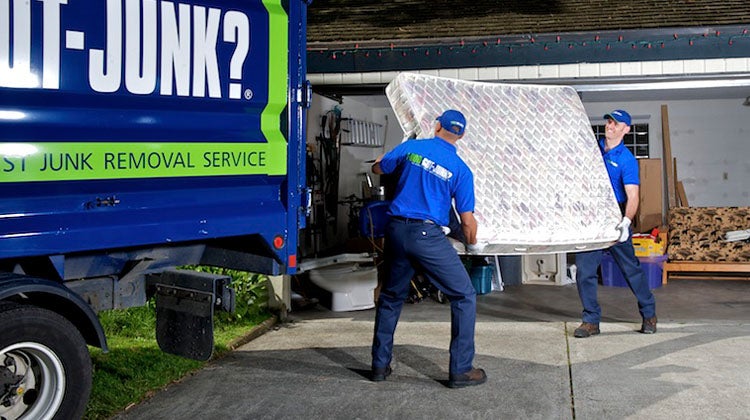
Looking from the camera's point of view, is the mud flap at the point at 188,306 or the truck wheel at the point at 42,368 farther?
the mud flap at the point at 188,306

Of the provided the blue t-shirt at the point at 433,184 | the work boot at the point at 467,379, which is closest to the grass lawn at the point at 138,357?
the work boot at the point at 467,379

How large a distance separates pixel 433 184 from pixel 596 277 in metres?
2.50

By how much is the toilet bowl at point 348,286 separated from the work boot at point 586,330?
92.2 inches

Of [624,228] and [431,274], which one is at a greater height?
[624,228]

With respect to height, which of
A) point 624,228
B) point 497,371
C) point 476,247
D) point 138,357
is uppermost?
point 624,228

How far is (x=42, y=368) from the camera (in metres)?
4.57

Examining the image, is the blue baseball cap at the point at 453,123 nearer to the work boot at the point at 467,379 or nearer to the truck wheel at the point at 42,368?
the work boot at the point at 467,379

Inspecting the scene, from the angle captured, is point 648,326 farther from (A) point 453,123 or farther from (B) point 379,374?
(A) point 453,123

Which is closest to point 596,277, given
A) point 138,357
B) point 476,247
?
point 476,247

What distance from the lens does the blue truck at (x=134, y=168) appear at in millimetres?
4281

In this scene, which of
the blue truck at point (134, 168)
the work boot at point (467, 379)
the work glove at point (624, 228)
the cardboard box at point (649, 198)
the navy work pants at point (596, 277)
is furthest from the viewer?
the cardboard box at point (649, 198)

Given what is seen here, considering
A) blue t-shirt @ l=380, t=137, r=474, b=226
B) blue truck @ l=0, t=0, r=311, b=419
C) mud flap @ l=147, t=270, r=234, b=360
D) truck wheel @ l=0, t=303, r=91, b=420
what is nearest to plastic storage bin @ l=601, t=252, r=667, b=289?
blue t-shirt @ l=380, t=137, r=474, b=226

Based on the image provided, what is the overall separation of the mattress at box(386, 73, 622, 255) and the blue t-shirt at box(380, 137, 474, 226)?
0.49m

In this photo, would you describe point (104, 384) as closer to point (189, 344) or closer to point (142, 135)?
point (189, 344)
